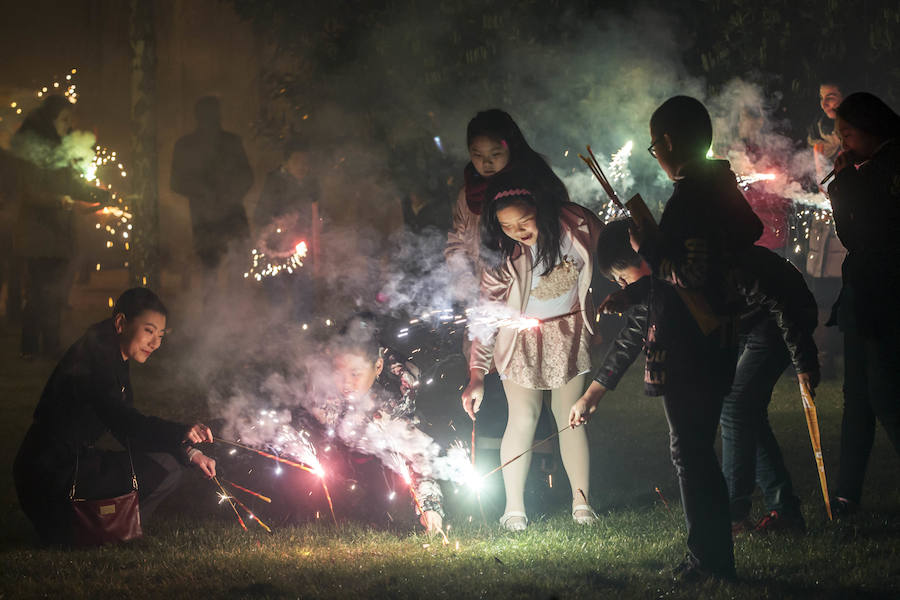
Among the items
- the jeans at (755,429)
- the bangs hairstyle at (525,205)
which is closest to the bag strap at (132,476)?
the bangs hairstyle at (525,205)

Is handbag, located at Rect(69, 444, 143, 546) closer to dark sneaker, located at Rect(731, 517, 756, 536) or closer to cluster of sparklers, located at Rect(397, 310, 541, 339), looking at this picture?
cluster of sparklers, located at Rect(397, 310, 541, 339)

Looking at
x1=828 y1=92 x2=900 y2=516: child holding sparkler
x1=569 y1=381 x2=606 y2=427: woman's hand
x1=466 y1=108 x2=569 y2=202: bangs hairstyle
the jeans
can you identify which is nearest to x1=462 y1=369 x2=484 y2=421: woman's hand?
x1=569 y1=381 x2=606 y2=427: woman's hand

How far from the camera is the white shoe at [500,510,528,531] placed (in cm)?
532

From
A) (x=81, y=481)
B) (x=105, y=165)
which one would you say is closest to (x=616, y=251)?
(x=81, y=481)

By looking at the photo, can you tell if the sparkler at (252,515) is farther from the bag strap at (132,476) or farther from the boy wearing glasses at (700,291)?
the boy wearing glasses at (700,291)

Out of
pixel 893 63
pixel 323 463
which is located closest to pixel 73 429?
pixel 323 463

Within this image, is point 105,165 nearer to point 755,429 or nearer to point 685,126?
point 755,429

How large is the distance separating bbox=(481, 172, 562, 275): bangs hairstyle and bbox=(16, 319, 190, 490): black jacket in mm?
2102

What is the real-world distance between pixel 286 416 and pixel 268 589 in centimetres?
168

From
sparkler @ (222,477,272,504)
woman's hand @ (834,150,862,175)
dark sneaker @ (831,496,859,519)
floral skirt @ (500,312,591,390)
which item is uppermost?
woman's hand @ (834,150,862,175)

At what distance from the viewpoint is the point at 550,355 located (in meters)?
5.41

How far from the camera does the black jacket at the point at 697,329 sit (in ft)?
13.1

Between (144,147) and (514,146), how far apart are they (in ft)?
26.7

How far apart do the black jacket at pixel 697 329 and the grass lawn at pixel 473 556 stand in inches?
36.4
